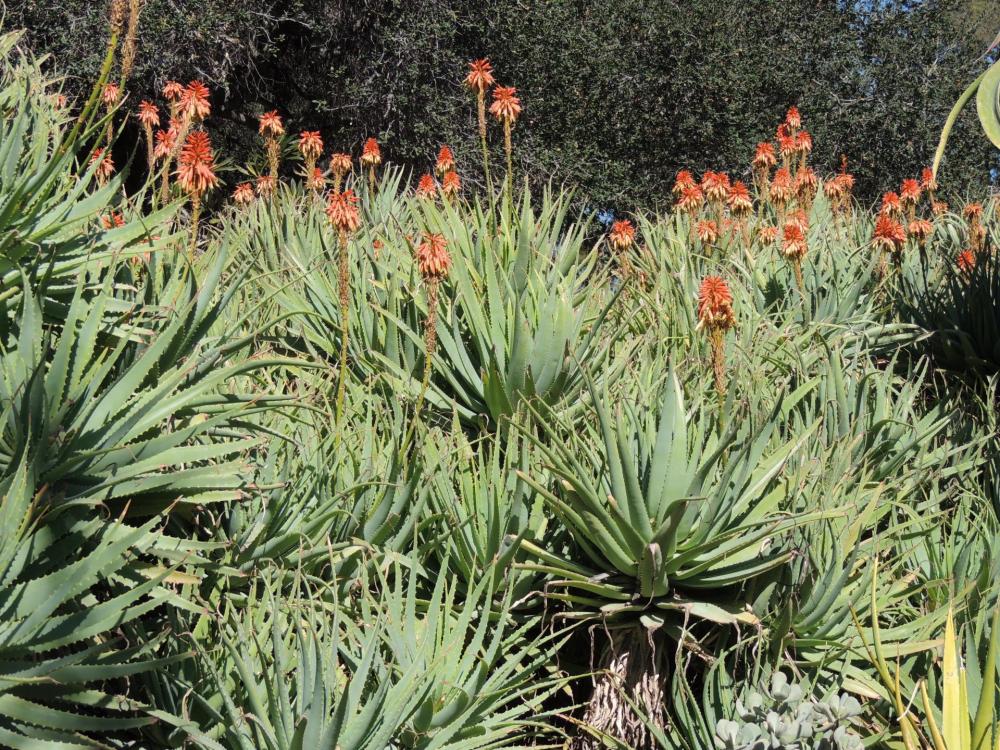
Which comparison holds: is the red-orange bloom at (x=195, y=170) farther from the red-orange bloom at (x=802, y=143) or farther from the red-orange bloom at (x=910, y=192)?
the red-orange bloom at (x=910, y=192)

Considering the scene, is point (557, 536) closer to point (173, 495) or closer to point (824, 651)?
point (824, 651)

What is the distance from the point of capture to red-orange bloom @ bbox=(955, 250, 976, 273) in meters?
→ 5.84

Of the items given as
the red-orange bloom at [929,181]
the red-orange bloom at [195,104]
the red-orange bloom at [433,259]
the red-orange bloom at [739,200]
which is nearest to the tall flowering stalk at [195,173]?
the red-orange bloom at [195,104]

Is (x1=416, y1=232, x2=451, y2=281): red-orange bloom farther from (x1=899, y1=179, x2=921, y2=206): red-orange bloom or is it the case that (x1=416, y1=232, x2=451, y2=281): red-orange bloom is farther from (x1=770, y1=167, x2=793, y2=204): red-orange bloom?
(x1=899, y1=179, x2=921, y2=206): red-orange bloom

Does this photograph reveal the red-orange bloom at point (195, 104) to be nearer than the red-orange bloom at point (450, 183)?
Yes

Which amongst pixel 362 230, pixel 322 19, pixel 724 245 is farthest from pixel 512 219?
pixel 322 19

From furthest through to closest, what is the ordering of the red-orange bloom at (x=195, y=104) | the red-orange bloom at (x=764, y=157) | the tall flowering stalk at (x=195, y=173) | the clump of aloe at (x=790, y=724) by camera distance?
1. the red-orange bloom at (x=764, y=157)
2. the red-orange bloom at (x=195, y=104)
3. the tall flowering stalk at (x=195, y=173)
4. the clump of aloe at (x=790, y=724)

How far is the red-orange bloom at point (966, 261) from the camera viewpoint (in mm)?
5840

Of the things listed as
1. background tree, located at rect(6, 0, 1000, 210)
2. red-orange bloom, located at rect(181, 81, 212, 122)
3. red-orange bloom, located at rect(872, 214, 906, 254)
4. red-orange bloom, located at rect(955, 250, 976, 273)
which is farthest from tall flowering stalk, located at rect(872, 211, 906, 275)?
background tree, located at rect(6, 0, 1000, 210)

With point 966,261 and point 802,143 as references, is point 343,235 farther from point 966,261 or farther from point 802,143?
point 802,143

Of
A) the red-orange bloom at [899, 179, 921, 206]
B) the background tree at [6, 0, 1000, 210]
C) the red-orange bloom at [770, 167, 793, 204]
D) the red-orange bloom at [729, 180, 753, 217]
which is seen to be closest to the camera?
the red-orange bloom at [729, 180, 753, 217]

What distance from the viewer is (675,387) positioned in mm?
3412

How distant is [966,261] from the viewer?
5.90 meters

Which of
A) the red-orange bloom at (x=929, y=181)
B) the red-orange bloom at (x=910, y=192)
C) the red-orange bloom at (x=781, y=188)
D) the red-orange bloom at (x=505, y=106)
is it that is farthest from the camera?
the red-orange bloom at (x=781, y=188)
